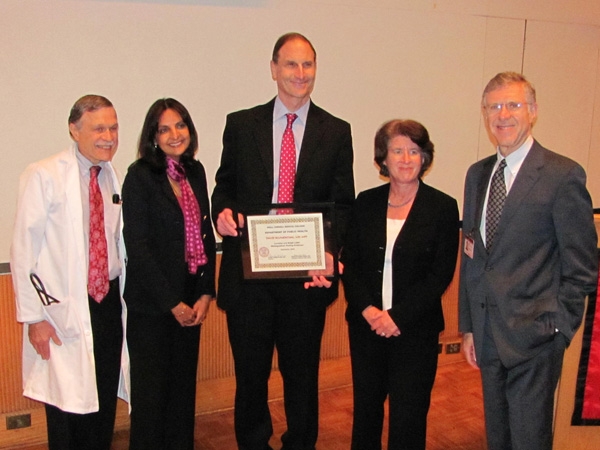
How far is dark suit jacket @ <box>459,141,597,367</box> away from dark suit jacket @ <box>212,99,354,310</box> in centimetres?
77

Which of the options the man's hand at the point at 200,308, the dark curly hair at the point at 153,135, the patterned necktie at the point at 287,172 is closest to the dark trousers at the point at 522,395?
the patterned necktie at the point at 287,172

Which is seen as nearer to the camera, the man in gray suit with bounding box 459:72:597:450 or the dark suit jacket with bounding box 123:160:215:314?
the man in gray suit with bounding box 459:72:597:450

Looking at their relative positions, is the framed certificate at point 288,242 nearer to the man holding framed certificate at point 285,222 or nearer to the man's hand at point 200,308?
the man holding framed certificate at point 285,222

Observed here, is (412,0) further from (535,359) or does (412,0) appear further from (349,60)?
(535,359)

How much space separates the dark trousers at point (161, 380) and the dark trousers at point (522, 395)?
1.33 m

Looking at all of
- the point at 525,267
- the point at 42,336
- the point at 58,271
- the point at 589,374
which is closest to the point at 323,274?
the point at 525,267

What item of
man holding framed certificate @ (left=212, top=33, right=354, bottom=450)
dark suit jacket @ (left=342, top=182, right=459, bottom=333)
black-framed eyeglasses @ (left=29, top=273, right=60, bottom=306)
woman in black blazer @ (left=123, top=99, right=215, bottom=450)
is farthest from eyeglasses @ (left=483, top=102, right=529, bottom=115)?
black-framed eyeglasses @ (left=29, top=273, right=60, bottom=306)

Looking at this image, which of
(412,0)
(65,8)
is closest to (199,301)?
(65,8)

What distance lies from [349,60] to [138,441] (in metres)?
2.57

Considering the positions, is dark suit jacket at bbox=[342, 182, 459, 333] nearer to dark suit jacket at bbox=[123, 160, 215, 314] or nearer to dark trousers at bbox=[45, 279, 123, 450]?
dark suit jacket at bbox=[123, 160, 215, 314]

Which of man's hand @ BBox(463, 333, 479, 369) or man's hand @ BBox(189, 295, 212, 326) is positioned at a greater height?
man's hand @ BBox(189, 295, 212, 326)

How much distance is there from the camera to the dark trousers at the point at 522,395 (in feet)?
7.36

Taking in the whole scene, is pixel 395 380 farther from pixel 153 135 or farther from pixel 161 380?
pixel 153 135

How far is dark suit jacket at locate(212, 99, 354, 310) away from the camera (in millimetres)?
2666
